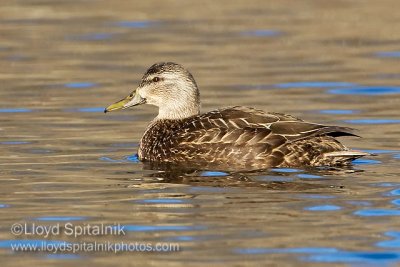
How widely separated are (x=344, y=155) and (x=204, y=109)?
4467mm

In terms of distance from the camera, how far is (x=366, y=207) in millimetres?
9852

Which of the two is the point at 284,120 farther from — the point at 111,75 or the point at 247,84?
the point at 111,75

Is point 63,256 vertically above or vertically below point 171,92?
below

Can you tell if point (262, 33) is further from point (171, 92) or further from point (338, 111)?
point (171, 92)

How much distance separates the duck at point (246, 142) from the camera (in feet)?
38.5

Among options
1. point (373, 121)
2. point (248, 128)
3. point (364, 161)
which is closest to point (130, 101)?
point (248, 128)

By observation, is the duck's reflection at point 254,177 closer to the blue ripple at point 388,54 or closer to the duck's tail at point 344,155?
the duck's tail at point 344,155

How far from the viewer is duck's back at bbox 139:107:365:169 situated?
1175cm

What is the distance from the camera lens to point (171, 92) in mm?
13328

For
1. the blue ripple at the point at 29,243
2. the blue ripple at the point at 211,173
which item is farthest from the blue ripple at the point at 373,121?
the blue ripple at the point at 29,243

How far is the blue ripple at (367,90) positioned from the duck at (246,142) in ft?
13.5

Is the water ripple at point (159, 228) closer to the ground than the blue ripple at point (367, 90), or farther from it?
closer to the ground

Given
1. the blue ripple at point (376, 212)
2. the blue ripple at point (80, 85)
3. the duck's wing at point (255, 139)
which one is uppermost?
the duck's wing at point (255, 139)

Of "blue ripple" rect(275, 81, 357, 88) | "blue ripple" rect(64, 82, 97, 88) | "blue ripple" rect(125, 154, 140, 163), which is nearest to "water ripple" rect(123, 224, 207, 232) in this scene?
"blue ripple" rect(125, 154, 140, 163)
